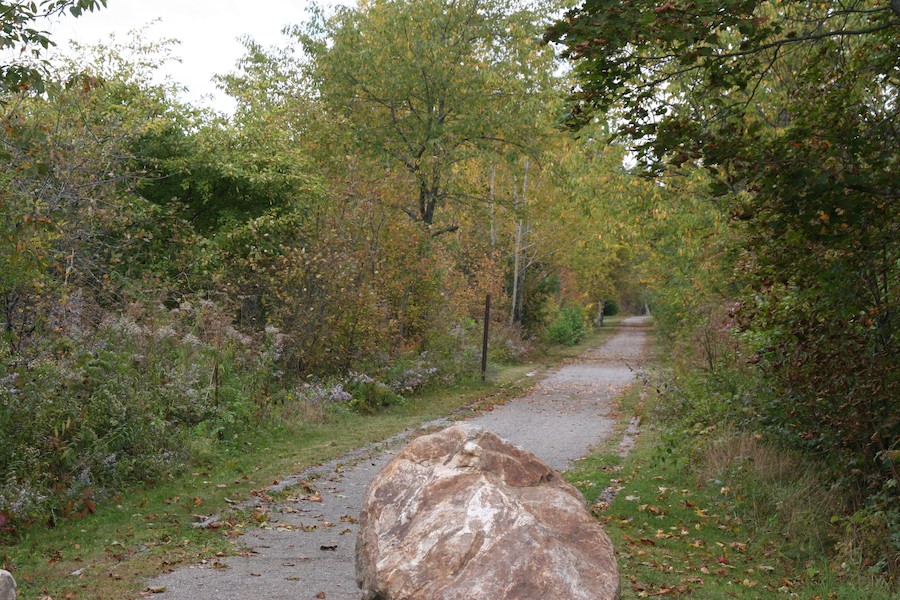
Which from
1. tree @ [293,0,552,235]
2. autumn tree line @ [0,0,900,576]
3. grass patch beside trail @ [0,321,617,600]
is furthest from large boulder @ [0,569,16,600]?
tree @ [293,0,552,235]

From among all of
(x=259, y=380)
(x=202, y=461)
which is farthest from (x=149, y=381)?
(x=259, y=380)

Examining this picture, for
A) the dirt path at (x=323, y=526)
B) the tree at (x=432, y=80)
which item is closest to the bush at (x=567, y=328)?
the tree at (x=432, y=80)

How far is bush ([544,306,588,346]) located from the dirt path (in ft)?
67.8

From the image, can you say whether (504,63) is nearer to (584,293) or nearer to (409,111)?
(409,111)

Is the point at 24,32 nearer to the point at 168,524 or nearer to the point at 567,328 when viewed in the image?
the point at 168,524

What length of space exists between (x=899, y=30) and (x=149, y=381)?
9073 mm

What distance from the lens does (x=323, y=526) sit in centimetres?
850

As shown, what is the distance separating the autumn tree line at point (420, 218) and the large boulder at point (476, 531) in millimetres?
3354

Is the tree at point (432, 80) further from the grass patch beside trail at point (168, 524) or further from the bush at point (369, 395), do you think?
the grass patch beside trail at point (168, 524)

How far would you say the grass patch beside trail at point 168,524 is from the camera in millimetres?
6664

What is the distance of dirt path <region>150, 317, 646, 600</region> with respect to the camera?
6.52 m

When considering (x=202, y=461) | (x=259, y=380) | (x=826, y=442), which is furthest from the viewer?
(x=259, y=380)

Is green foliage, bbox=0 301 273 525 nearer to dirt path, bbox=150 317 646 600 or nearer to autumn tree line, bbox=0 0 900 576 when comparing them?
autumn tree line, bbox=0 0 900 576

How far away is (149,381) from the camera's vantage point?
10.8m
